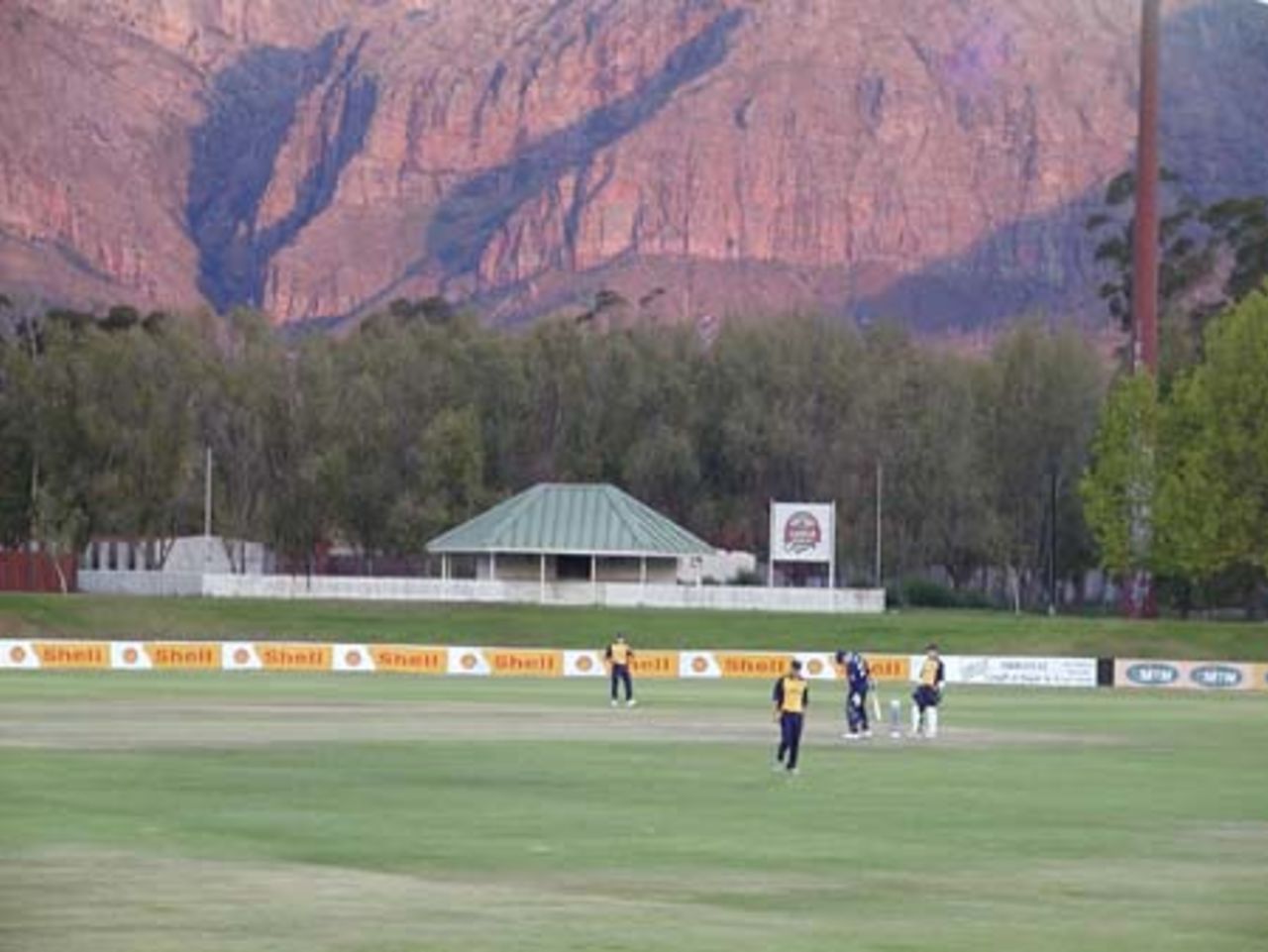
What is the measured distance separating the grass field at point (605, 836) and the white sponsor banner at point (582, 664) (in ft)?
110

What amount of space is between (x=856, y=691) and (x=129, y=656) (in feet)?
140

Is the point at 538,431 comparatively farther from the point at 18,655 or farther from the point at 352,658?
the point at 18,655

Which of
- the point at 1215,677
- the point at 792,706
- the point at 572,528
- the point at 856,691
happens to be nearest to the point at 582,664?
the point at 1215,677

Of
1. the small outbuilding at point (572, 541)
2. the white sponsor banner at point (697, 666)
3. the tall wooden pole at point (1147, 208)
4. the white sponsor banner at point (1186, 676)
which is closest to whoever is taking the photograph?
the white sponsor banner at point (1186, 676)

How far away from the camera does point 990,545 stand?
15550cm

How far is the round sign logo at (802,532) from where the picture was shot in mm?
126750

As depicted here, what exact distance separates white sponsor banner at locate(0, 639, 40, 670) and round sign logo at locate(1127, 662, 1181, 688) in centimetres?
3725

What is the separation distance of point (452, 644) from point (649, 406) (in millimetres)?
52294

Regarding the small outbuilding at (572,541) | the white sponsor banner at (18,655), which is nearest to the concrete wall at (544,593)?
the small outbuilding at (572,541)

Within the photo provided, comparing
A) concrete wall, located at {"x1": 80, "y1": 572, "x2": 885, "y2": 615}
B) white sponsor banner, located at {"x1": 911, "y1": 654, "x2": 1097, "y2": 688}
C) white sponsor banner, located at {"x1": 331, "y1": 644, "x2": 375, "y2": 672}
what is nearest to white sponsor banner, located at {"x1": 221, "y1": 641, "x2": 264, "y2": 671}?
white sponsor banner, located at {"x1": 331, "y1": 644, "x2": 375, "y2": 672}

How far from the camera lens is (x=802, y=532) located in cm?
12706

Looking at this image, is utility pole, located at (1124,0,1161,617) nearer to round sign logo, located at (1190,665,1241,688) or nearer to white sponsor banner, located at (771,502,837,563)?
white sponsor banner, located at (771,502,837,563)

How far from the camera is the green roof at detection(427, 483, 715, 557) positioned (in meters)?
135

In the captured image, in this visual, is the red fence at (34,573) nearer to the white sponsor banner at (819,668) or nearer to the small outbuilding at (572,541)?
the small outbuilding at (572,541)
